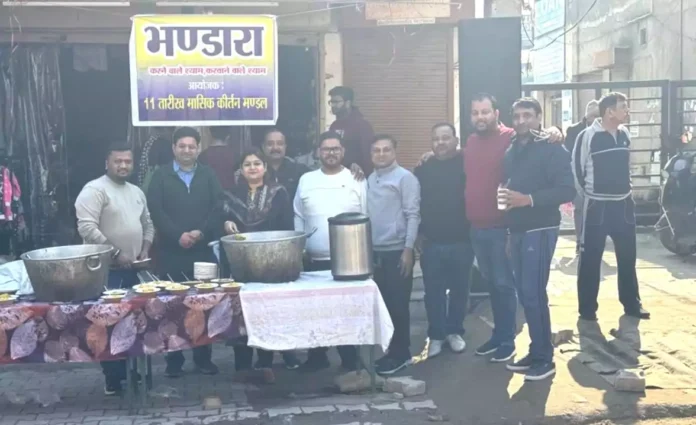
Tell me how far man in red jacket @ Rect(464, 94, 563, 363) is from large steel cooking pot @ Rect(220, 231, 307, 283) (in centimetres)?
155

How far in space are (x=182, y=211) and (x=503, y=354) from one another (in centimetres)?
274

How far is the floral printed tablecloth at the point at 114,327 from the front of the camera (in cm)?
518

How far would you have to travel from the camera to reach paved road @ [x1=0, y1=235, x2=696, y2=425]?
541 centimetres

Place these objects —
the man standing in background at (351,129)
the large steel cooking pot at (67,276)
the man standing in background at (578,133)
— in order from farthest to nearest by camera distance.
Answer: the man standing in background at (578,133), the man standing in background at (351,129), the large steel cooking pot at (67,276)

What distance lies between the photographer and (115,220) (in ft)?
19.5

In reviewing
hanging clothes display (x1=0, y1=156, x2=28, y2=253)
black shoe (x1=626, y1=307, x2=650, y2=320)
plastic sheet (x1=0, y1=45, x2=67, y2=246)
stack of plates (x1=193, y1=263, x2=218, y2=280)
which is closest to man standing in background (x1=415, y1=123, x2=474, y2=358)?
stack of plates (x1=193, y1=263, x2=218, y2=280)

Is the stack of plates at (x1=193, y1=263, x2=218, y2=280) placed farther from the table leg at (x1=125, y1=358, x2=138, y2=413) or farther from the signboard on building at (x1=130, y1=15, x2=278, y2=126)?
the signboard on building at (x1=130, y1=15, x2=278, y2=126)

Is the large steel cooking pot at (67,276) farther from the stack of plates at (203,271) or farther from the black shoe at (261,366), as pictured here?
the black shoe at (261,366)

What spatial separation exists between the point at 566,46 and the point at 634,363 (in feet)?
49.9

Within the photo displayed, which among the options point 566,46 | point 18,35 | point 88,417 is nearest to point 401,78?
point 18,35

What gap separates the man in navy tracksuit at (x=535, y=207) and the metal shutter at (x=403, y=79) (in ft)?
10.4

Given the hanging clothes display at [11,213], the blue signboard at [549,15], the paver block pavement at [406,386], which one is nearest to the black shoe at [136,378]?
the paver block pavement at [406,386]

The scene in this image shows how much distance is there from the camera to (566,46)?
66.8 ft

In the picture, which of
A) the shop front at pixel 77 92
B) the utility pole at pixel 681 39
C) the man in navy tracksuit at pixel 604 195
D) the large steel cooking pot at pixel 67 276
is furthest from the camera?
the utility pole at pixel 681 39
